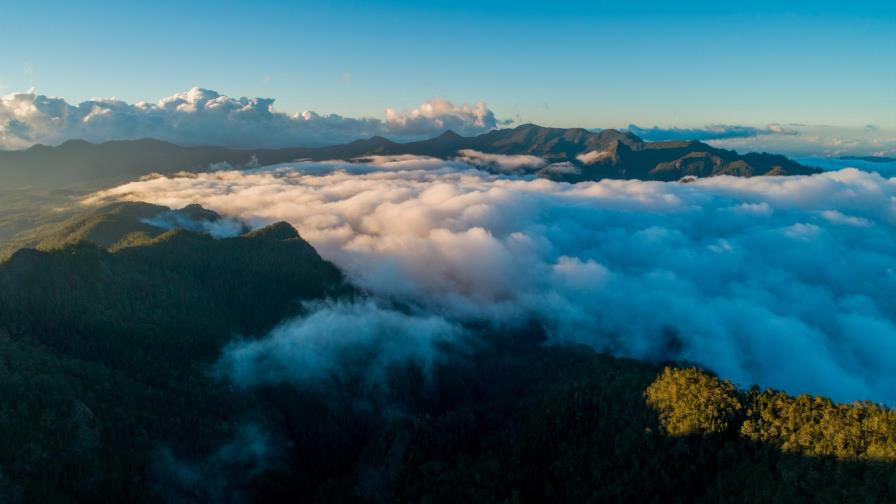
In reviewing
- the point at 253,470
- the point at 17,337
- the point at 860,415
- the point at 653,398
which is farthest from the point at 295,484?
the point at 860,415

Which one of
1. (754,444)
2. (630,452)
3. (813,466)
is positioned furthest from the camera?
(630,452)

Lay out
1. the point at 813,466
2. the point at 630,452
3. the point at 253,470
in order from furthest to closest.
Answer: the point at 253,470, the point at 630,452, the point at 813,466

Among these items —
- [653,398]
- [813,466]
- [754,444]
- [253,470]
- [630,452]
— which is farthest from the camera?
[253,470]

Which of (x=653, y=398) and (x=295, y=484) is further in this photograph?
(x=295, y=484)

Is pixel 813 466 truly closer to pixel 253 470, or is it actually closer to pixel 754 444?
pixel 754 444

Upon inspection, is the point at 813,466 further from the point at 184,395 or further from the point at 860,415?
the point at 184,395

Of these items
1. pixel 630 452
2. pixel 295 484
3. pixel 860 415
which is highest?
pixel 860 415

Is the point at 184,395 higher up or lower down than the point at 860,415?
lower down

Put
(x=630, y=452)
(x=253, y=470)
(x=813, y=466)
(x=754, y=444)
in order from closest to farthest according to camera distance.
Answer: (x=813, y=466) → (x=754, y=444) → (x=630, y=452) → (x=253, y=470)

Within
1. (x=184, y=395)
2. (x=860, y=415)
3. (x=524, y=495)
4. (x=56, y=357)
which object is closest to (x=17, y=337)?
(x=56, y=357)
